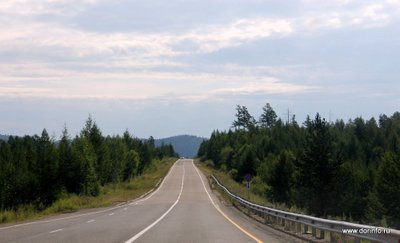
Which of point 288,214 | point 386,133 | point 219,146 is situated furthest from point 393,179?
point 219,146

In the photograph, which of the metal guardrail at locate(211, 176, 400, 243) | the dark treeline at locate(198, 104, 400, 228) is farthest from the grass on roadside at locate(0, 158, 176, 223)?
the dark treeline at locate(198, 104, 400, 228)

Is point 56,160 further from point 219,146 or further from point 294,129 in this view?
point 219,146

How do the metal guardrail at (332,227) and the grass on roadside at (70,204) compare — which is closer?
the metal guardrail at (332,227)

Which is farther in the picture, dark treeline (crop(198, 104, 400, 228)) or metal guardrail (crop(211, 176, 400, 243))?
dark treeline (crop(198, 104, 400, 228))

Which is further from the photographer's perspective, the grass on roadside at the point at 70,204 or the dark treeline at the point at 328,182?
the dark treeline at the point at 328,182

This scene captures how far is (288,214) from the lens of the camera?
22594 millimetres

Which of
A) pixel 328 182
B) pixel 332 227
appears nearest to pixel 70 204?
pixel 332 227

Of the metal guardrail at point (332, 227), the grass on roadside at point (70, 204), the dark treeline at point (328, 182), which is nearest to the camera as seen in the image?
the metal guardrail at point (332, 227)

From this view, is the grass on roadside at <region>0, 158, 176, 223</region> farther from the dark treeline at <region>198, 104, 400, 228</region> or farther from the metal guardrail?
the dark treeline at <region>198, 104, 400, 228</region>

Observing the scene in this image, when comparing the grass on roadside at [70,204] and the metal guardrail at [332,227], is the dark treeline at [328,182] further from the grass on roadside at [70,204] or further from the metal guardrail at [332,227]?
the metal guardrail at [332,227]

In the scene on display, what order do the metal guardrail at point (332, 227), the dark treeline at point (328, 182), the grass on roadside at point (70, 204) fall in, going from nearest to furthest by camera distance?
the metal guardrail at point (332, 227), the grass on roadside at point (70, 204), the dark treeline at point (328, 182)

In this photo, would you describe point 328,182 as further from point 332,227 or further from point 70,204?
point 332,227

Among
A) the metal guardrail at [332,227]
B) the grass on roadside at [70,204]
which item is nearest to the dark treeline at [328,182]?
the grass on roadside at [70,204]

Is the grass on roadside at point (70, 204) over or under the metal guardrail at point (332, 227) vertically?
under
